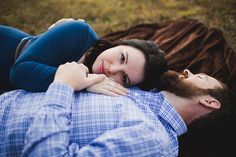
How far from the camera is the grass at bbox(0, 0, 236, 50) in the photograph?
3184 mm

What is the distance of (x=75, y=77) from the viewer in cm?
149

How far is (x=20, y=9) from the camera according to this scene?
11.5 feet

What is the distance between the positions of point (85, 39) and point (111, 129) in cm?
66

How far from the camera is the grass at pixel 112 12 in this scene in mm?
3184

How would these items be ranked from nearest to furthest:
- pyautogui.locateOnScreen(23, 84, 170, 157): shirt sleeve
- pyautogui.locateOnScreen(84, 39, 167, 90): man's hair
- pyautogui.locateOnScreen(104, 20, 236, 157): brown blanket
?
1. pyautogui.locateOnScreen(23, 84, 170, 157): shirt sleeve
2. pyautogui.locateOnScreen(84, 39, 167, 90): man's hair
3. pyautogui.locateOnScreen(104, 20, 236, 157): brown blanket

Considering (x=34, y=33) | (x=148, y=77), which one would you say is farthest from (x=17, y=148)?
(x=34, y=33)

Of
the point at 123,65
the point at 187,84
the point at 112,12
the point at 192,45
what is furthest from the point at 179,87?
the point at 112,12

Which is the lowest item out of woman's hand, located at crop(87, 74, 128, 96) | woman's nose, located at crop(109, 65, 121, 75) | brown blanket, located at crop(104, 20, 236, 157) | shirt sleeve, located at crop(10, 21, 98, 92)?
brown blanket, located at crop(104, 20, 236, 157)

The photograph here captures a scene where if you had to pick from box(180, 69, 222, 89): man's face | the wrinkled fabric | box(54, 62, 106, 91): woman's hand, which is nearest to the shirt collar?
A: box(180, 69, 222, 89): man's face

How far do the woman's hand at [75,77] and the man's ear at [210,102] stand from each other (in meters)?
0.59

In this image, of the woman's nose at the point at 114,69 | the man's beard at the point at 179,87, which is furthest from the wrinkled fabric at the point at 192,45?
the woman's nose at the point at 114,69

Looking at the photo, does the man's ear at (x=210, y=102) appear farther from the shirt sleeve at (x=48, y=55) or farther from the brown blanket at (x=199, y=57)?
the shirt sleeve at (x=48, y=55)

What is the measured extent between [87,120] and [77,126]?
0.18 ft

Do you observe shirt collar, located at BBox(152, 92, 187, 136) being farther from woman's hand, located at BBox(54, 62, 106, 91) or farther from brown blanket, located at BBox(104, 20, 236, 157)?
woman's hand, located at BBox(54, 62, 106, 91)
